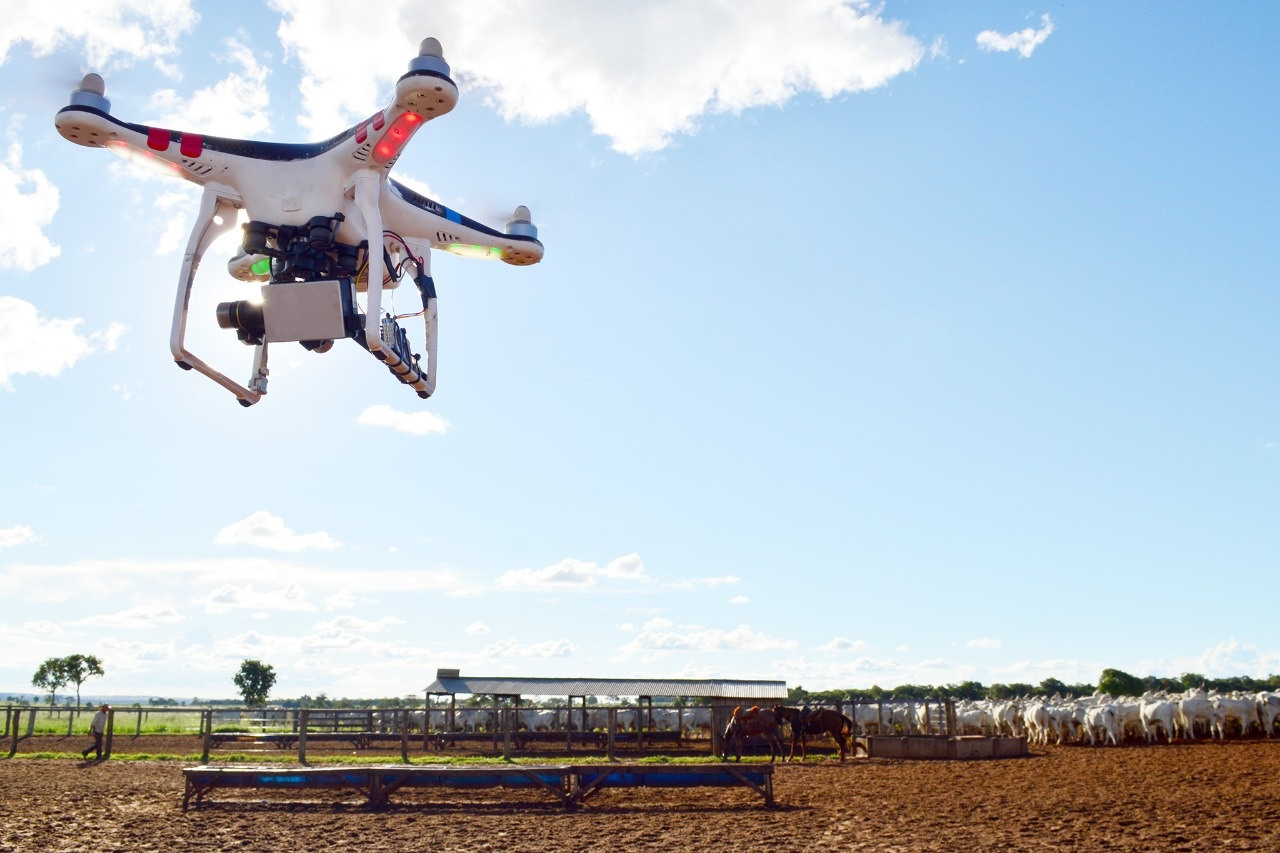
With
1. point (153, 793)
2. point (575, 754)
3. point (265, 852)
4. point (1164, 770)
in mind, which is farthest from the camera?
point (575, 754)

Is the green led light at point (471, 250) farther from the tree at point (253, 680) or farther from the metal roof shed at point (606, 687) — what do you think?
the tree at point (253, 680)

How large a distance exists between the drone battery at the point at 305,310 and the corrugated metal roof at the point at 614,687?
3050 centimetres

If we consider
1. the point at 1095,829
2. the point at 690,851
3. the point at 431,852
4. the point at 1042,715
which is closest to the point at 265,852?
the point at 431,852

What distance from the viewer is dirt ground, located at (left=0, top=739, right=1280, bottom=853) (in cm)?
1170

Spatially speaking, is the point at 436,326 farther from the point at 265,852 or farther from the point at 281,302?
the point at 265,852

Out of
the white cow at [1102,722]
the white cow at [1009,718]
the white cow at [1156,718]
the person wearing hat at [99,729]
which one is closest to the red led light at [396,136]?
the person wearing hat at [99,729]

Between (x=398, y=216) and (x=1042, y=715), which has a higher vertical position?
(x=398, y=216)

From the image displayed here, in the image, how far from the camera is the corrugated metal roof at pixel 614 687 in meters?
43.6

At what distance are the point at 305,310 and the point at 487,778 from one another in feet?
25.2

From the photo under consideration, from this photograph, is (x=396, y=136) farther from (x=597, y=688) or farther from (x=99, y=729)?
(x=597, y=688)

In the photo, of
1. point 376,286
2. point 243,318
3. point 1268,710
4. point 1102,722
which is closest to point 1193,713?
point 1268,710

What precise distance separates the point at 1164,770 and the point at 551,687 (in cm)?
2932

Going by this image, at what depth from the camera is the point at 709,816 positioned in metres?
14.2

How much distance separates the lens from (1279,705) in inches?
1444
